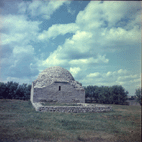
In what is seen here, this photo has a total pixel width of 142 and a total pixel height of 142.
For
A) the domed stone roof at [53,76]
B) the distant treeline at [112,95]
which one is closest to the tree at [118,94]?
the distant treeline at [112,95]

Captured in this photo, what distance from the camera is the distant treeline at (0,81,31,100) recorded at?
27.6 metres

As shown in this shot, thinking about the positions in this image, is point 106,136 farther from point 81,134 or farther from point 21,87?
point 21,87

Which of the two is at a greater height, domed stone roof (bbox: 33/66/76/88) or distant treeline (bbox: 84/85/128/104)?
domed stone roof (bbox: 33/66/76/88)

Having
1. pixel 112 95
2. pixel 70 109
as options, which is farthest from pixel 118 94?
pixel 70 109

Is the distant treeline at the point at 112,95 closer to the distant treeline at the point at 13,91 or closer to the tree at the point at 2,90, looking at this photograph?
the distant treeline at the point at 13,91

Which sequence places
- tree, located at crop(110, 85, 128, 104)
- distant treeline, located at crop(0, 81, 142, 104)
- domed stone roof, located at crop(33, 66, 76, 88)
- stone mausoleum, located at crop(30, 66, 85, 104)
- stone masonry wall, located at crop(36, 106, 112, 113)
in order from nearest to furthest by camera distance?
1. stone masonry wall, located at crop(36, 106, 112, 113)
2. stone mausoleum, located at crop(30, 66, 85, 104)
3. domed stone roof, located at crop(33, 66, 76, 88)
4. distant treeline, located at crop(0, 81, 142, 104)
5. tree, located at crop(110, 85, 128, 104)

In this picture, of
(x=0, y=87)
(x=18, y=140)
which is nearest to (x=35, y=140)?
(x=18, y=140)

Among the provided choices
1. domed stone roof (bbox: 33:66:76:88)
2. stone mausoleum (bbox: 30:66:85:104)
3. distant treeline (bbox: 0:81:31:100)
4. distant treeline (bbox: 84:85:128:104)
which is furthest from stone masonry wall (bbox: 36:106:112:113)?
distant treeline (bbox: 0:81:31:100)

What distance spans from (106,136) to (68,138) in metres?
1.71

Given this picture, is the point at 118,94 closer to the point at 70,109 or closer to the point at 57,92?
the point at 57,92

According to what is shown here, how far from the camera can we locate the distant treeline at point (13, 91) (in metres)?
27.6

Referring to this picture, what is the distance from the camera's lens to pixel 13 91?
93.7 feet

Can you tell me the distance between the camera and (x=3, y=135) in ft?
16.8

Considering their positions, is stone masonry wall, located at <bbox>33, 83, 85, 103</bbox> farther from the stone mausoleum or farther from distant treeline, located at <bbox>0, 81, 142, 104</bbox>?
distant treeline, located at <bbox>0, 81, 142, 104</bbox>
